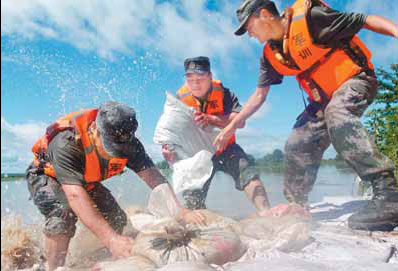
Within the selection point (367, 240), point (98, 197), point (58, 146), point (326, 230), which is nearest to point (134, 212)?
point (98, 197)

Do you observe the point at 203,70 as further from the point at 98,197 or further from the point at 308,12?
the point at 98,197

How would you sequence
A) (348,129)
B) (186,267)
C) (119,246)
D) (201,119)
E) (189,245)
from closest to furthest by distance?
1. (186,267)
2. (189,245)
3. (119,246)
4. (348,129)
5. (201,119)

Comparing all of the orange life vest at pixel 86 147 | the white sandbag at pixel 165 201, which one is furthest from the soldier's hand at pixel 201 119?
the orange life vest at pixel 86 147

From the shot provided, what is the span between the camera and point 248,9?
9.43 feet

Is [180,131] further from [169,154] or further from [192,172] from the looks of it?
[192,172]

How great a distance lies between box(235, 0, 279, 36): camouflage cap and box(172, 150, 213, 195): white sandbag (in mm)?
1309

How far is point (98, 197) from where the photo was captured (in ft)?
9.60

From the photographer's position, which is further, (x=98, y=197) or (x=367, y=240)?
(x=98, y=197)

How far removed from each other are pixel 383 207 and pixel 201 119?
1901mm

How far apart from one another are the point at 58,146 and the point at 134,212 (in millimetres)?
1892

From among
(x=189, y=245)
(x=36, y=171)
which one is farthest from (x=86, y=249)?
(x=189, y=245)

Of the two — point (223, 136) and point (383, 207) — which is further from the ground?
point (223, 136)

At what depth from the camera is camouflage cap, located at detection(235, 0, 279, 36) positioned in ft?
9.37

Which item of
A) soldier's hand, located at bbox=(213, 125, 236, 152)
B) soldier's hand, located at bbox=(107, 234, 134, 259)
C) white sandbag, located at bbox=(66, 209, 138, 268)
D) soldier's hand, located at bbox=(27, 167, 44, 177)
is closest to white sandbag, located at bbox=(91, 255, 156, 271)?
soldier's hand, located at bbox=(107, 234, 134, 259)
